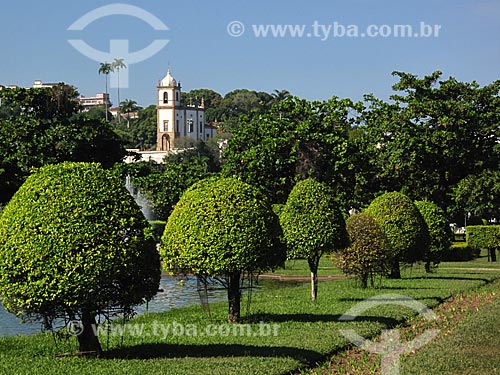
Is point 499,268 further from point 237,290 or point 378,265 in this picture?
point 237,290

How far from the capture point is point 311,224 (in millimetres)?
20578

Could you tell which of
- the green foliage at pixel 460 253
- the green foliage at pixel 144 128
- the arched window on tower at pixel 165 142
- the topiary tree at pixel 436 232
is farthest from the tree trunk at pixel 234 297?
the arched window on tower at pixel 165 142

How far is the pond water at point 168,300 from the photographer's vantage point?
58.6ft

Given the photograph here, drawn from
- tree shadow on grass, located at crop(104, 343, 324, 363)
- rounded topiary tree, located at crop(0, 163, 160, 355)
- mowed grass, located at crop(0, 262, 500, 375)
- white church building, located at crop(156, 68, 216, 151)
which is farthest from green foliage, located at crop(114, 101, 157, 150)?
rounded topiary tree, located at crop(0, 163, 160, 355)

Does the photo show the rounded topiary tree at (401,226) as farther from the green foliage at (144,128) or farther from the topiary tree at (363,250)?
the green foliage at (144,128)

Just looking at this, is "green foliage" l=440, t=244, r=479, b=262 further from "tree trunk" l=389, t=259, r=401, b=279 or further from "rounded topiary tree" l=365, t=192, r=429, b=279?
"rounded topiary tree" l=365, t=192, r=429, b=279

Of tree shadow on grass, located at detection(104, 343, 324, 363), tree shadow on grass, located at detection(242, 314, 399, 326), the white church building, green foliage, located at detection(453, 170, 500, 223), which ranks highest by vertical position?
the white church building

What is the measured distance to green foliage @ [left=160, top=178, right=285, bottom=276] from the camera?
50.6ft

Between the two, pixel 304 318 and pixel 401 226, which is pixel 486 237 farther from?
pixel 304 318

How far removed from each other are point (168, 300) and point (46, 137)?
83.3ft

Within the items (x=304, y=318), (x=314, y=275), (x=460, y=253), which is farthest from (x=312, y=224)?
(x=460, y=253)

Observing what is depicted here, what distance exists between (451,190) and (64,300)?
3678cm

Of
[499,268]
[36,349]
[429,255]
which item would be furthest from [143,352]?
[499,268]

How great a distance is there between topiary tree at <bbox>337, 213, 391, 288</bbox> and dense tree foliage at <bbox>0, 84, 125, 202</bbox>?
79.3 ft
